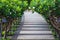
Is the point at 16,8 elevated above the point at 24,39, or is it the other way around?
the point at 16,8

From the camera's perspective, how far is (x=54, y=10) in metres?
7.06

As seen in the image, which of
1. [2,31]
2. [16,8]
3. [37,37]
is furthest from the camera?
[37,37]

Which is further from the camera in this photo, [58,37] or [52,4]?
[58,37]

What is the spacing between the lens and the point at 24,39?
8742mm

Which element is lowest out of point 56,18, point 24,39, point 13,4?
point 24,39

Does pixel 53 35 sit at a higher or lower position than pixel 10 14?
lower

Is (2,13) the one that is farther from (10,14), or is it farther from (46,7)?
(46,7)

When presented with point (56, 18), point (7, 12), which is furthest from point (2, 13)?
point (56, 18)

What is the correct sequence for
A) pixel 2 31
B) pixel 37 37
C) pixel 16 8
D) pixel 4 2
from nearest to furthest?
pixel 4 2 → pixel 16 8 → pixel 2 31 → pixel 37 37

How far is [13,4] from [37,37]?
2371mm

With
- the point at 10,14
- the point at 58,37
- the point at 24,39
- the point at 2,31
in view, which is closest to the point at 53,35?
the point at 58,37

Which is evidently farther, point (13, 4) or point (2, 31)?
point (2, 31)

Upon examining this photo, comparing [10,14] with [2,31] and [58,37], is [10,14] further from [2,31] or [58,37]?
[58,37]

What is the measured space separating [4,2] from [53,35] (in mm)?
3514
